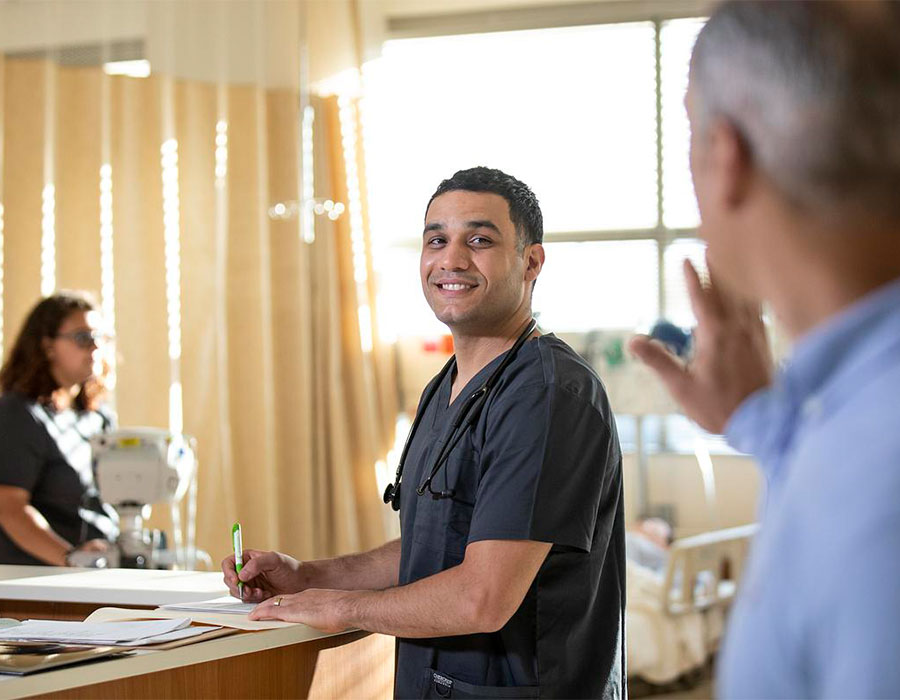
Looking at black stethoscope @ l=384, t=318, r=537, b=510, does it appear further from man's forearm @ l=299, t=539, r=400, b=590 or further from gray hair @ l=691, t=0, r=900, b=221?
gray hair @ l=691, t=0, r=900, b=221

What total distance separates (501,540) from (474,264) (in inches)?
22.8

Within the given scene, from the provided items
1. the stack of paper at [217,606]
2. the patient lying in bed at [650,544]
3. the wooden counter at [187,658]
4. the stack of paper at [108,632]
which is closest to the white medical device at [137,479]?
the wooden counter at [187,658]

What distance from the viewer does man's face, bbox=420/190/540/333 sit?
198cm

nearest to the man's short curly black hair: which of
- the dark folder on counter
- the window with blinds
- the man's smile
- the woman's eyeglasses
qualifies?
the man's smile

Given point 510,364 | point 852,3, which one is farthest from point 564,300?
point 852,3

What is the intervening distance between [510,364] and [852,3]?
1243mm

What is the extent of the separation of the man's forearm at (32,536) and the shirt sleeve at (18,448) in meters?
0.11

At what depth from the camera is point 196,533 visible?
486 centimetres

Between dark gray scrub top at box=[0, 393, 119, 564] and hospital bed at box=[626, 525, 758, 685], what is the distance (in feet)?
6.17

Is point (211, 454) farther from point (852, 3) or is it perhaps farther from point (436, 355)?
point (852, 3)

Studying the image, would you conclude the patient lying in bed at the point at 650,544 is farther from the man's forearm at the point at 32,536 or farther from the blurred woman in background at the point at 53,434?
the man's forearm at the point at 32,536

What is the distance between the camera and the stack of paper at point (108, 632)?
1.62 metres

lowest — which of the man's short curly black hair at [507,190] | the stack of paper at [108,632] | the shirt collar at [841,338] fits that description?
the stack of paper at [108,632]

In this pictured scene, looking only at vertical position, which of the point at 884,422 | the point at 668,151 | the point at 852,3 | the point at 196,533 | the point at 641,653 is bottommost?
the point at 641,653
